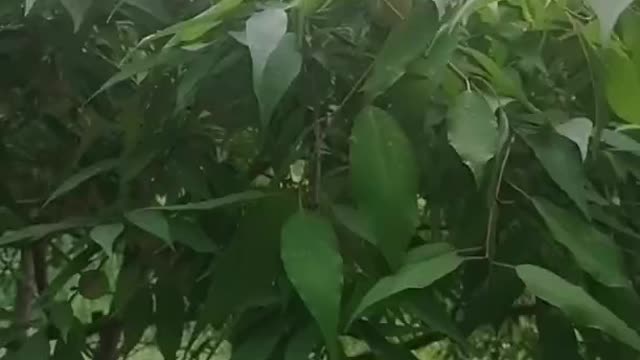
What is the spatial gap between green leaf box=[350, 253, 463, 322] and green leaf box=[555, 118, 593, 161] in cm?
7

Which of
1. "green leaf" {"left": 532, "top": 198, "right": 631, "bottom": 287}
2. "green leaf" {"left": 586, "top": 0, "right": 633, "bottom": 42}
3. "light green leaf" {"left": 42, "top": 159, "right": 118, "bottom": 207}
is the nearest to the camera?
"green leaf" {"left": 586, "top": 0, "right": 633, "bottom": 42}

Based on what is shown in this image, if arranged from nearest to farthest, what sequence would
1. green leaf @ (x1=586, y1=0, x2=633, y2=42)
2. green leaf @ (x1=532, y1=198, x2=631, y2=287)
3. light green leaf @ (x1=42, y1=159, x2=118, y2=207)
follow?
green leaf @ (x1=586, y1=0, x2=633, y2=42) < green leaf @ (x1=532, y1=198, x2=631, y2=287) < light green leaf @ (x1=42, y1=159, x2=118, y2=207)

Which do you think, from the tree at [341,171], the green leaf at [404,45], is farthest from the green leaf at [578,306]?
the green leaf at [404,45]

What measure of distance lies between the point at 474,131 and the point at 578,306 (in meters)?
0.08

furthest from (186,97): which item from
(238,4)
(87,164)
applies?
(87,164)

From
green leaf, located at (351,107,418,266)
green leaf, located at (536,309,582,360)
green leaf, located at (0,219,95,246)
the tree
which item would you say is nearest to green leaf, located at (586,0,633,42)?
the tree

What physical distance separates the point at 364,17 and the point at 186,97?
9cm

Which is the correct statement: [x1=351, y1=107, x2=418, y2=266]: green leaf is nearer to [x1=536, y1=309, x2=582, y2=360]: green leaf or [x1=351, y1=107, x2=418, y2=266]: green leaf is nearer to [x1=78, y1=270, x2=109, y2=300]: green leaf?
[x1=536, y1=309, x2=582, y2=360]: green leaf

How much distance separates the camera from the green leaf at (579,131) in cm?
52

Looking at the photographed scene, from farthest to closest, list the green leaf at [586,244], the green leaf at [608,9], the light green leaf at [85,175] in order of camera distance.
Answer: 1. the light green leaf at [85,175]
2. the green leaf at [586,244]
3. the green leaf at [608,9]

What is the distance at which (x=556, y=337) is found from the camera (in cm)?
63

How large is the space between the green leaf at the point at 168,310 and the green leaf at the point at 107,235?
0.05 m

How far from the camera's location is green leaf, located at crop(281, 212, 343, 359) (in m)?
0.50

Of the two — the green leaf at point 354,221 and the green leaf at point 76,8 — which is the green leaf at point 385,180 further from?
the green leaf at point 76,8
